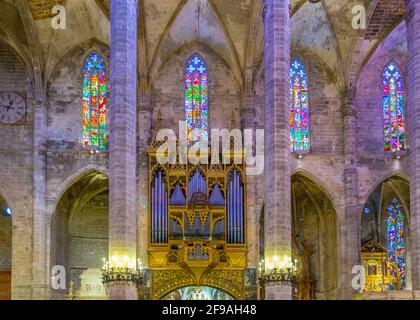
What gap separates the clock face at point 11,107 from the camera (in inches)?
1439

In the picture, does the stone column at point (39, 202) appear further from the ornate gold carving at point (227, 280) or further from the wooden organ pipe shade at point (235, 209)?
the wooden organ pipe shade at point (235, 209)

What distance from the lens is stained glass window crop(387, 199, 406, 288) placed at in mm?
39688

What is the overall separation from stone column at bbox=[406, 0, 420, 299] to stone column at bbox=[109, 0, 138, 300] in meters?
8.72

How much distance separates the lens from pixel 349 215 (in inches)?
1439

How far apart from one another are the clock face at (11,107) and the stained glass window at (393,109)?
16.2 meters

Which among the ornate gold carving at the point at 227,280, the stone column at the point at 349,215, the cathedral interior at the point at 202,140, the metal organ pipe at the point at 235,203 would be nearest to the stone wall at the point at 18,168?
the cathedral interior at the point at 202,140

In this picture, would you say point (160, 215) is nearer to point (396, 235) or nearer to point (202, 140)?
point (202, 140)

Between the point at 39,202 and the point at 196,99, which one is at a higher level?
the point at 196,99

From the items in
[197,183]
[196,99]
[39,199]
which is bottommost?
[39,199]

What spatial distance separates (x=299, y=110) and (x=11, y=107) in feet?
41.9

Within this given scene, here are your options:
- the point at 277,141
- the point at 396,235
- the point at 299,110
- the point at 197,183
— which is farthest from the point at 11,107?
the point at 396,235

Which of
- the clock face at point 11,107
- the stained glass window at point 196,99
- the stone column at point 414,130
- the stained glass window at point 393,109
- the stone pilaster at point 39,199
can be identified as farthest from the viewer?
the stained glass window at point 393,109

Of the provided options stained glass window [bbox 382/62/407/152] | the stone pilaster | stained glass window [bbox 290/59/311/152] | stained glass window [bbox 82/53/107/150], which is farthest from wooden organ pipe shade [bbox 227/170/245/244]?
the stone pilaster
